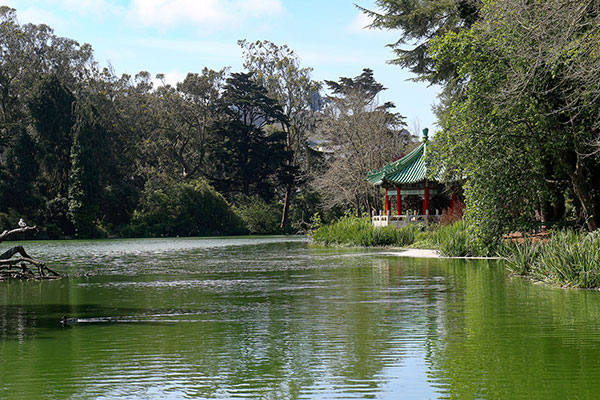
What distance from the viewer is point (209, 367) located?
8656 mm

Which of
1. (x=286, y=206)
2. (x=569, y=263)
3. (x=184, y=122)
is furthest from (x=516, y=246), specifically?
(x=184, y=122)

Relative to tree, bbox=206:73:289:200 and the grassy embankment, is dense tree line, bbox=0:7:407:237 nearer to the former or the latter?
tree, bbox=206:73:289:200

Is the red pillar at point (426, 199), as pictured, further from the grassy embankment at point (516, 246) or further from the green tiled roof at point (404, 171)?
the grassy embankment at point (516, 246)

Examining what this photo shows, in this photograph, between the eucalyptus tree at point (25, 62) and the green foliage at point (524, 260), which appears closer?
the green foliage at point (524, 260)

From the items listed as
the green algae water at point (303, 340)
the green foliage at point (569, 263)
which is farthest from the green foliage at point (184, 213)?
the green foliage at point (569, 263)

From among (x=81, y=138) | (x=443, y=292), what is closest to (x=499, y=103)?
(x=443, y=292)

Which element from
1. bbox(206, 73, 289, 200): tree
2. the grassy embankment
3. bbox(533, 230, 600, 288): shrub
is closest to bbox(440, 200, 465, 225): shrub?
the grassy embankment

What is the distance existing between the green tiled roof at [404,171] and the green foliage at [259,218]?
31.5 m

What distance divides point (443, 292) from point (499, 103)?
753 centimetres

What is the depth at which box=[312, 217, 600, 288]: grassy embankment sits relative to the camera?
1650cm

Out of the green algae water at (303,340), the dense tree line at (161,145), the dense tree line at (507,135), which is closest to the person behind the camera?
the green algae water at (303,340)

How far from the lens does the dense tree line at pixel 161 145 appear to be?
64.8 metres

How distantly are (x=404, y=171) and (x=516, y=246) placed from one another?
21756 millimetres

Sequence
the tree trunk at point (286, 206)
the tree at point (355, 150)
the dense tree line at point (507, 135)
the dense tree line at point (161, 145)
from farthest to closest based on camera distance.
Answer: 1. the tree trunk at point (286, 206)
2. the dense tree line at point (161, 145)
3. the tree at point (355, 150)
4. the dense tree line at point (507, 135)
